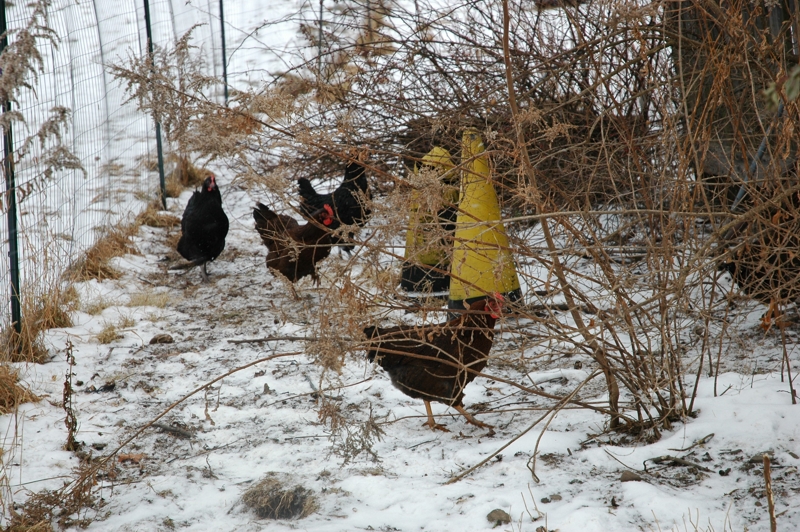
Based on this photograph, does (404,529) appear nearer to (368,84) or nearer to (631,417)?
(631,417)

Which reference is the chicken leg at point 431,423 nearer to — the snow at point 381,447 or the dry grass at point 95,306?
the snow at point 381,447

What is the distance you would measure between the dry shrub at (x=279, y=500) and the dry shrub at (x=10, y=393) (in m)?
1.67

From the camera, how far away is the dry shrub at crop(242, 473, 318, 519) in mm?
2707

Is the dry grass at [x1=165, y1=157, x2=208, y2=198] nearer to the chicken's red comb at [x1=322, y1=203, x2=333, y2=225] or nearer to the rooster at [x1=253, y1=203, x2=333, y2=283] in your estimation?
the rooster at [x1=253, y1=203, x2=333, y2=283]

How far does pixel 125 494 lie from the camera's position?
2896 millimetres

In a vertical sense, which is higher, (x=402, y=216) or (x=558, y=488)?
(x=402, y=216)

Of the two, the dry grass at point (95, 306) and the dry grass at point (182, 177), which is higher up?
the dry grass at point (182, 177)

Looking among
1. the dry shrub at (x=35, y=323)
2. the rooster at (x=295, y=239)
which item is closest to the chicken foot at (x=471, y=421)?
the rooster at (x=295, y=239)

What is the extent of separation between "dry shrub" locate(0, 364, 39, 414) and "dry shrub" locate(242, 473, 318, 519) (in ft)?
5.49

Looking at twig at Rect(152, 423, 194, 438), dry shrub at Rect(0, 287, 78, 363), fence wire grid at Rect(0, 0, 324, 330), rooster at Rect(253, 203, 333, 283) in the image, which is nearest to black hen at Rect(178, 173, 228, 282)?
rooster at Rect(253, 203, 333, 283)

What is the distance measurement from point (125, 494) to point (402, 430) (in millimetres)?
1394

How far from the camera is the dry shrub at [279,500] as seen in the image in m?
2.71

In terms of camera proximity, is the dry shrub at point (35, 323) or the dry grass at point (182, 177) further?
the dry grass at point (182, 177)

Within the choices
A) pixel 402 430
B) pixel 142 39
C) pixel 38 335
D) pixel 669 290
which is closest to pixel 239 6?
pixel 142 39
